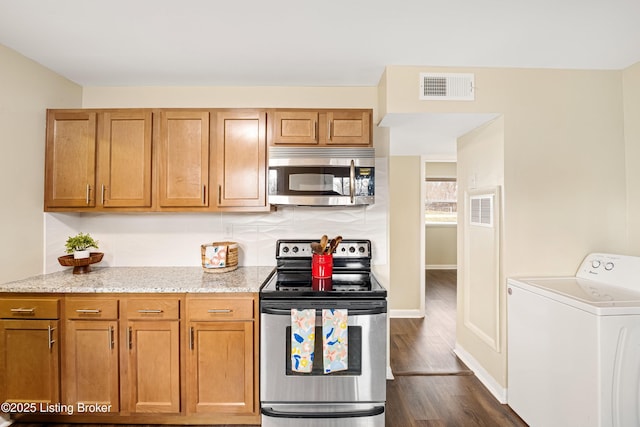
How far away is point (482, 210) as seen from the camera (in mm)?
2646

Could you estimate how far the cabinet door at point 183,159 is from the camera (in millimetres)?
2352

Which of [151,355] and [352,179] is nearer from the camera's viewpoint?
[151,355]

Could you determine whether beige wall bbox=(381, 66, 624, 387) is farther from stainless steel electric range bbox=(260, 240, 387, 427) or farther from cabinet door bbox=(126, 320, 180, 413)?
cabinet door bbox=(126, 320, 180, 413)

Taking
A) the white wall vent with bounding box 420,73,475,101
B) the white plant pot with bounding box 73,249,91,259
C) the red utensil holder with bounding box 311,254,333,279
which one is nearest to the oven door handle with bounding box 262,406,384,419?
the red utensil holder with bounding box 311,254,333,279

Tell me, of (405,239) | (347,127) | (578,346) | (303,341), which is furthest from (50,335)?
(405,239)

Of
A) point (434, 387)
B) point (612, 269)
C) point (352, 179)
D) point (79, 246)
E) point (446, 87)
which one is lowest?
point (434, 387)

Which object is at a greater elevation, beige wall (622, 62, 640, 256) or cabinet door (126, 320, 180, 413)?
beige wall (622, 62, 640, 256)

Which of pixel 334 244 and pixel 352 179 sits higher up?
pixel 352 179

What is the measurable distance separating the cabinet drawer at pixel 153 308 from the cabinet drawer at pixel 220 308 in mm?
103

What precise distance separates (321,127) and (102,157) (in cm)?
166

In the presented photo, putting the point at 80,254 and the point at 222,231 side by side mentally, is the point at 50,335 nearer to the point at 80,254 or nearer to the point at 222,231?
the point at 80,254

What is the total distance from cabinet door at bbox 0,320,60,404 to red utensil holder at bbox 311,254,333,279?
1684 mm

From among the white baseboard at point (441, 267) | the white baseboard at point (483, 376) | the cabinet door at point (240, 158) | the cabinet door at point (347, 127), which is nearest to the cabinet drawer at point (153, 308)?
the cabinet door at point (240, 158)

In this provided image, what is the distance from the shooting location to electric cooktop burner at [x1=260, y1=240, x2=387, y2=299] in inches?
82.5
